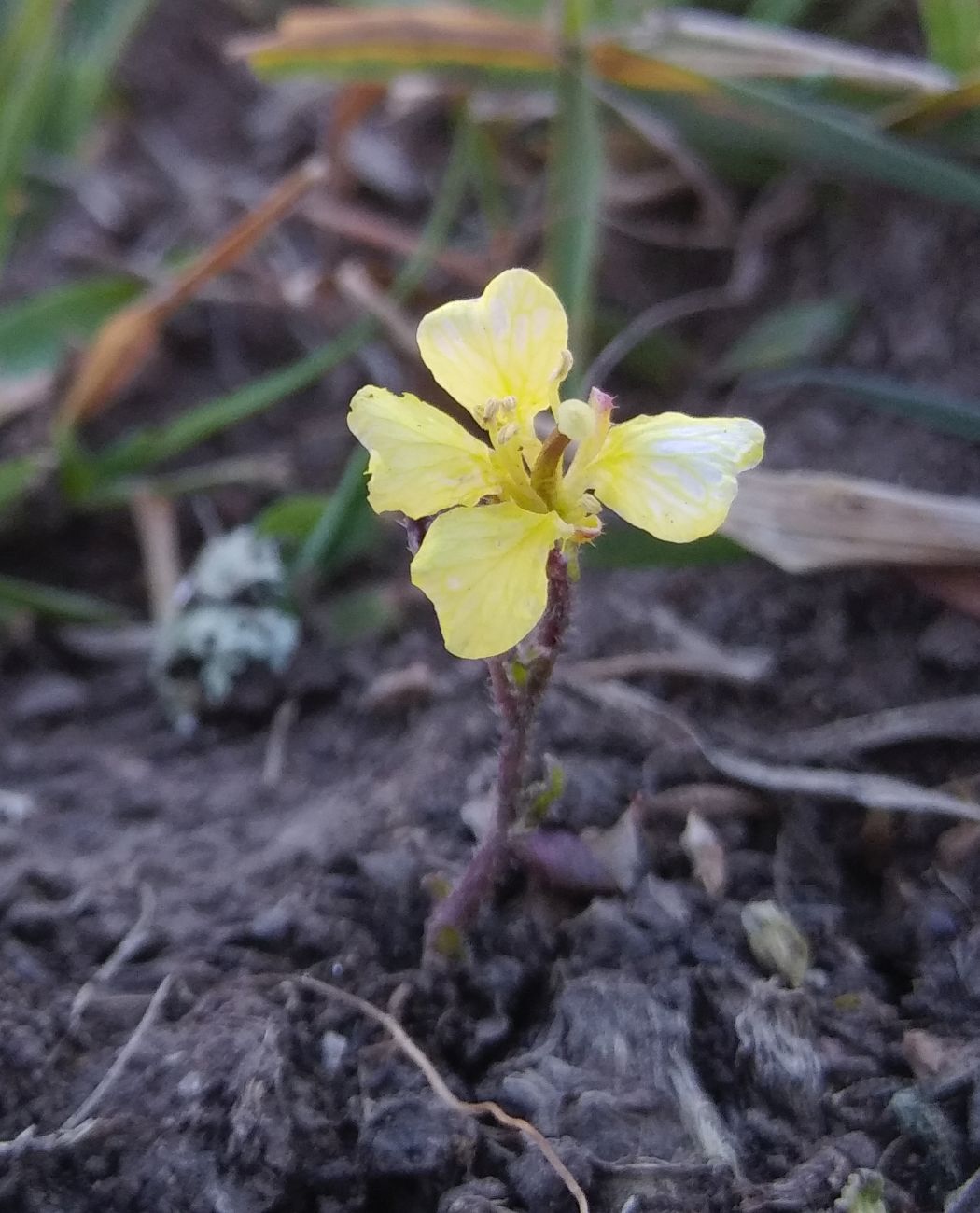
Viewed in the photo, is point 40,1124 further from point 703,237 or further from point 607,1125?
point 703,237

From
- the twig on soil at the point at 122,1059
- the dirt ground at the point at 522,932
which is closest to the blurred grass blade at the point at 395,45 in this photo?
the dirt ground at the point at 522,932

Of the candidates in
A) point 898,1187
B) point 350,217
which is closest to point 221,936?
point 898,1187

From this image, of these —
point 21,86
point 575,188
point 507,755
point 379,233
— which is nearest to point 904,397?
point 575,188

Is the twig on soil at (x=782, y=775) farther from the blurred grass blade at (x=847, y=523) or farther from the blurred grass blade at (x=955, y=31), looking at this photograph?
the blurred grass blade at (x=955, y=31)

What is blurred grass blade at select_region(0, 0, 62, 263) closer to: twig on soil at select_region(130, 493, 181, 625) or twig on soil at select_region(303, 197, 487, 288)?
twig on soil at select_region(303, 197, 487, 288)

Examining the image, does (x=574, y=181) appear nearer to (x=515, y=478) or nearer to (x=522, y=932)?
(x=515, y=478)

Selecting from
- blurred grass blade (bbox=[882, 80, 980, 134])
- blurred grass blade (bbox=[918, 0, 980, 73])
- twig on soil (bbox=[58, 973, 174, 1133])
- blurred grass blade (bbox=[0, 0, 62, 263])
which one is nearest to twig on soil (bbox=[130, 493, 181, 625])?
blurred grass blade (bbox=[0, 0, 62, 263])
